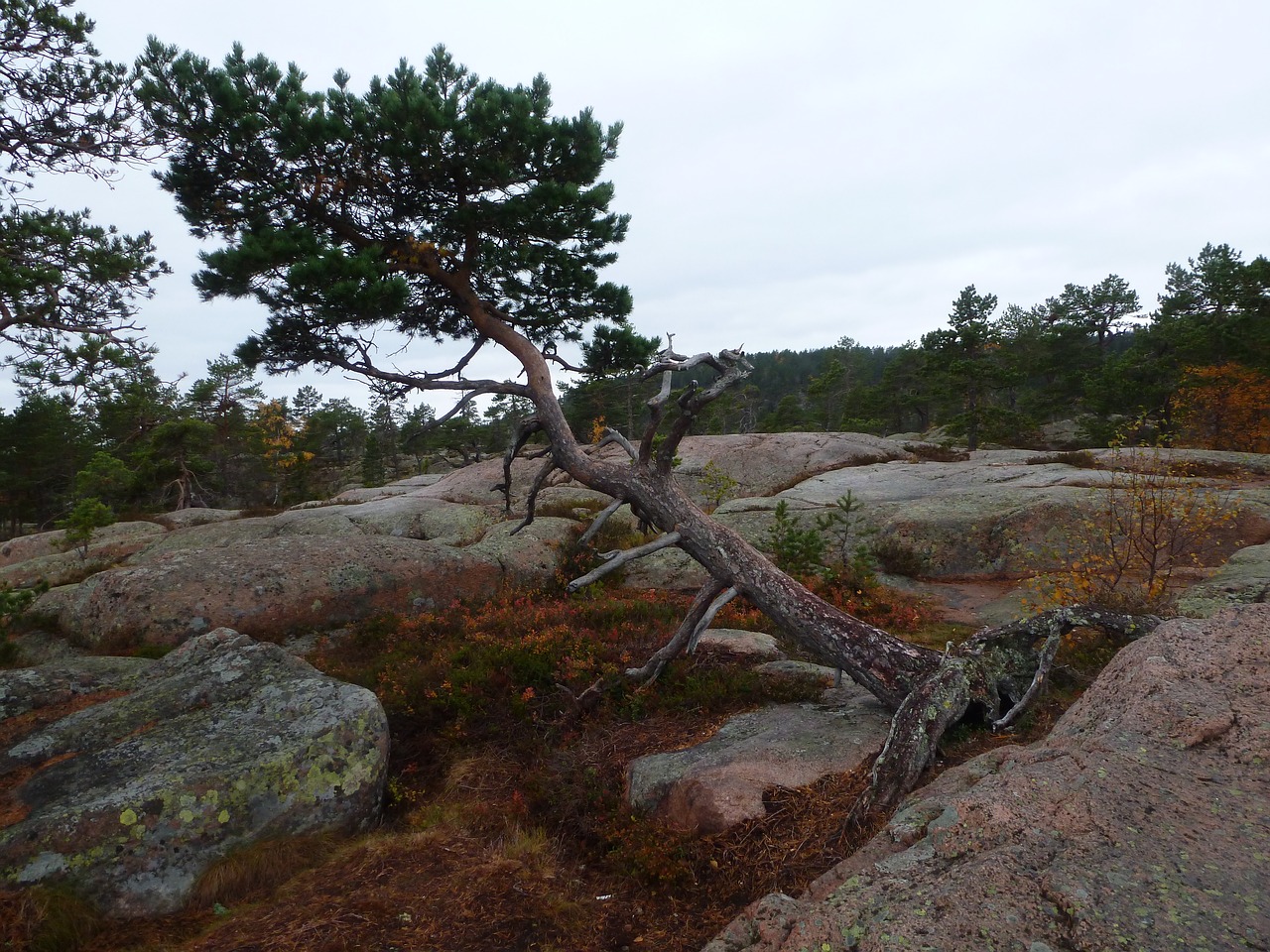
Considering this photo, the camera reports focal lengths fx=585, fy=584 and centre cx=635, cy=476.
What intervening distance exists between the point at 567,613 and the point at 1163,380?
39.3 m

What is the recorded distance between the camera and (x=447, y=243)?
310 inches

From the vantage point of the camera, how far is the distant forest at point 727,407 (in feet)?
33.1

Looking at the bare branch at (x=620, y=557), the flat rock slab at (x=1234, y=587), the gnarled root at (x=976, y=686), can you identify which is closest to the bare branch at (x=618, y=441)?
the bare branch at (x=620, y=557)

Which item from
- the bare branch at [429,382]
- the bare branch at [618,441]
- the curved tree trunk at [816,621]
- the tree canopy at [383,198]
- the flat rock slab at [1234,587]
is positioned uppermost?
the tree canopy at [383,198]

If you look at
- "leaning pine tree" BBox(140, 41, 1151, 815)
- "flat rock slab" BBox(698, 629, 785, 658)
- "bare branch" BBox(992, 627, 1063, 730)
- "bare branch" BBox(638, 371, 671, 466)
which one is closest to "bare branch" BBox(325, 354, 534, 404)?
"leaning pine tree" BBox(140, 41, 1151, 815)

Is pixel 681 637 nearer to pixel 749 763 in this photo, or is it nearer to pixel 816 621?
pixel 816 621

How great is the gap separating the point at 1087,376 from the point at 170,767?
46530mm

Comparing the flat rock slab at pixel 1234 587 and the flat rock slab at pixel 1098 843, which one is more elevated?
the flat rock slab at pixel 1098 843

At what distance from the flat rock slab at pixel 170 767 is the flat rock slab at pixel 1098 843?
3.77 meters

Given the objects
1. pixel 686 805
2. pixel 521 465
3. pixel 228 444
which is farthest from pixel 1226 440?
pixel 228 444

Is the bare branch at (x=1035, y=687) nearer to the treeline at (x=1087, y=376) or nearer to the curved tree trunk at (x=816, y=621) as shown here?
the curved tree trunk at (x=816, y=621)

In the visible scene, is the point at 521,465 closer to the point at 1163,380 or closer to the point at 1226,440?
the point at 1226,440

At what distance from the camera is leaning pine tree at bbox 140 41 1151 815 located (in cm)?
616

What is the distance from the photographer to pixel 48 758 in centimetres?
476
